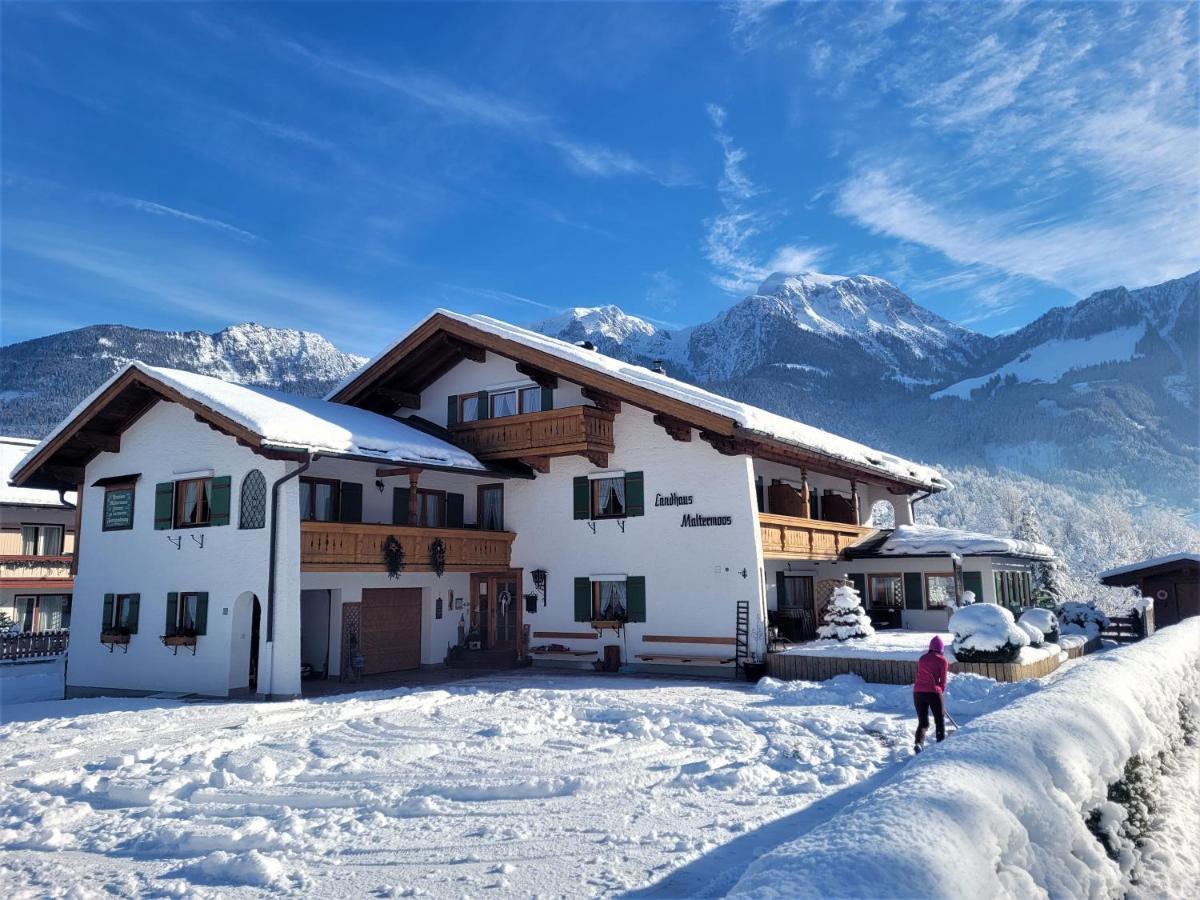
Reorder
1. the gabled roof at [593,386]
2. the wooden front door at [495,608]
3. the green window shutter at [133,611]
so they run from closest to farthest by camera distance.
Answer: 1. the gabled roof at [593,386]
2. the green window shutter at [133,611]
3. the wooden front door at [495,608]

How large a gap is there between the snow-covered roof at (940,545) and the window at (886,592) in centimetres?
121

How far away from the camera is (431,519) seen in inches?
931

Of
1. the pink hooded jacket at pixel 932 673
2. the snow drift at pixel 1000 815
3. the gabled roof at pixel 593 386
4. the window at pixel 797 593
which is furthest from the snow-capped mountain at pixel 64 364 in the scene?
the snow drift at pixel 1000 815

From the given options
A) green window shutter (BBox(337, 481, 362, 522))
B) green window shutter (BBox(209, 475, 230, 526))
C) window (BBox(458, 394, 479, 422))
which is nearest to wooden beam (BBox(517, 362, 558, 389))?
window (BBox(458, 394, 479, 422))

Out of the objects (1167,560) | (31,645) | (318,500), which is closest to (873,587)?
(1167,560)

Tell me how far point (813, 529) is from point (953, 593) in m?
6.46

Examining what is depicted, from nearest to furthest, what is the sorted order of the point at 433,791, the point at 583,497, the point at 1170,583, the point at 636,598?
the point at 433,791 → the point at 636,598 → the point at 583,497 → the point at 1170,583

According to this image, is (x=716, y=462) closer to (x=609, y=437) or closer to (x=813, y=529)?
(x=609, y=437)

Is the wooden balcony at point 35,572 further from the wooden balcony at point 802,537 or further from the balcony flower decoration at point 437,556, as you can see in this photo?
the wooden balcony at point 802,537

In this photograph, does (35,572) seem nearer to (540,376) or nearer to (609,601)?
(540,376)

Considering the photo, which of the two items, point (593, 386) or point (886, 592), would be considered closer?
point (593, 386)

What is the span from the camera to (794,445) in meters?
21.1

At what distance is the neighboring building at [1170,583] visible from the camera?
27469 mm

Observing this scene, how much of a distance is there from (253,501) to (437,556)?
472cm
